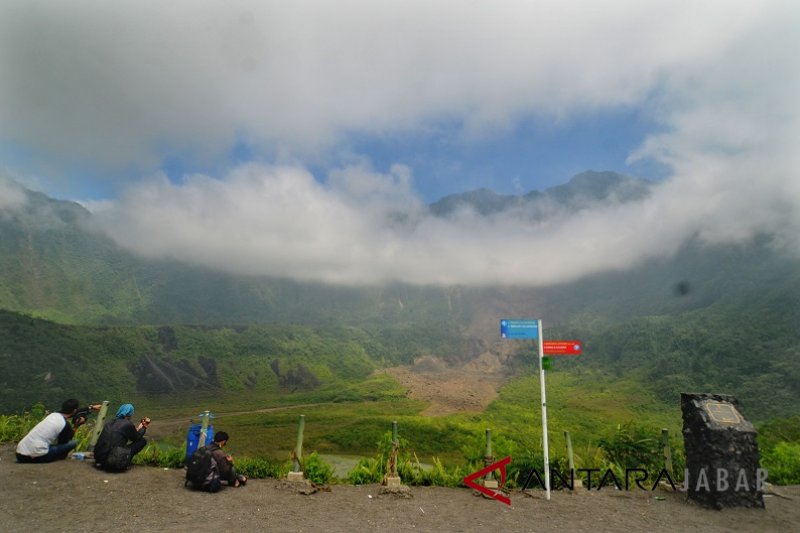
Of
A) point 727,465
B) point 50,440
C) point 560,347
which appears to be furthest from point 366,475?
point 727,465

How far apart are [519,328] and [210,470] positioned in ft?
25.5

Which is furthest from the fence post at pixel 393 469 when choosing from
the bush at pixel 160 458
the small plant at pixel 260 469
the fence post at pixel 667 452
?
the fence post at pixel 667 452

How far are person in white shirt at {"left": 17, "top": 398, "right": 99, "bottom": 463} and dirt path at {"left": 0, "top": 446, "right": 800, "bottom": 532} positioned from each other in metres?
0.21

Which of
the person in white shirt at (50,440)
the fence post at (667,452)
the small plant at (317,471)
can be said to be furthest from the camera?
the fence post at (667,452)

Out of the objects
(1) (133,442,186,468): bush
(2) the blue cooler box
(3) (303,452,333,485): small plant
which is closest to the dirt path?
(3) (303,452,333,485): small plant

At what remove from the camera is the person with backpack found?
9.82 metres

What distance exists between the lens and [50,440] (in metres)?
10.6

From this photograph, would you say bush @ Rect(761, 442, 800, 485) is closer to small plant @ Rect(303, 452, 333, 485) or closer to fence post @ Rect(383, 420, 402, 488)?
fence post @ Rect(383, 420, 402, 488)

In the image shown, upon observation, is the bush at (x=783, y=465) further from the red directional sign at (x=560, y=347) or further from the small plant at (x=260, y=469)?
the small plant at (x=260, y=469)

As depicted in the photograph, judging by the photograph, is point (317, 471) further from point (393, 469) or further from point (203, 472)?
point (203, 472)

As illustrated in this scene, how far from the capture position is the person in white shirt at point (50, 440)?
10367 millimetres

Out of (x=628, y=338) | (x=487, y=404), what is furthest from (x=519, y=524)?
(x=628, y=338)

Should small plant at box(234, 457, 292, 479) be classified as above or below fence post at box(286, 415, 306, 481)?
below

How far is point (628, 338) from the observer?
16825cm
